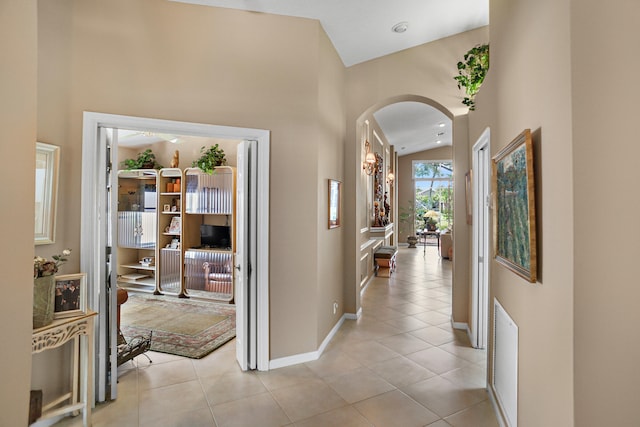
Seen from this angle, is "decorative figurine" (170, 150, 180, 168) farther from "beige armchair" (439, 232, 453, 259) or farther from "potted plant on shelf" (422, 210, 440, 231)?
"potted plant on shelf" (422, 210, 440, 231)

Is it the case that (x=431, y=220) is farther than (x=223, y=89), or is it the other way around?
(x=431, y=220)

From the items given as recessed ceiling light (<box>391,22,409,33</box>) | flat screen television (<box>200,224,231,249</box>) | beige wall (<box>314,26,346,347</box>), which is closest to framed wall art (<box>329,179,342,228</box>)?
beige wall (<box>314,26,346,347</box>)

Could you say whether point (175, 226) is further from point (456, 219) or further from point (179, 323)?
point (456, 219)

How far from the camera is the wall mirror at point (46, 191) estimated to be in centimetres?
222

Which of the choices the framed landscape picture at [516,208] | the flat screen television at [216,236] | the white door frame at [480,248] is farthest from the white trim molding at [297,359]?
the flat screen television at [216,236]

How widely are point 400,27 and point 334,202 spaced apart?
6.87 ft

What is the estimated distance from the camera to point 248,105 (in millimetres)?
3074

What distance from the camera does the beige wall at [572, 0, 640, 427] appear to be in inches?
44.6

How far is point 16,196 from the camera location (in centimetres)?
122

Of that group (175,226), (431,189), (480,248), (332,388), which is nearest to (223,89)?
(332,388)

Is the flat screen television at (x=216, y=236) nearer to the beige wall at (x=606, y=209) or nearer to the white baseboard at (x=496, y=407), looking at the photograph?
the white baseboard at (x=496, y=407)

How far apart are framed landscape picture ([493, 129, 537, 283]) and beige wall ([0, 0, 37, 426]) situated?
212 centimetres

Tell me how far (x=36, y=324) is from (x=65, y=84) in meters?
1.68

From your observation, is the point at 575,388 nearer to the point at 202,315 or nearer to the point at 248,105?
the point at 248,105
